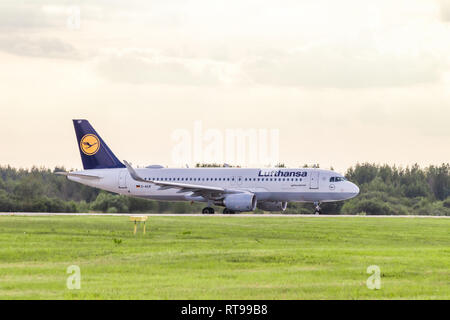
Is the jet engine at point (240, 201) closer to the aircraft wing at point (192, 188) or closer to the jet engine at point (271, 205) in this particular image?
the aircraft wing at point (192, 188)

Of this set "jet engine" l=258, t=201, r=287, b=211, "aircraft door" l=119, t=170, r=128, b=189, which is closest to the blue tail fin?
"aircraft door" l=119, t=170, r=128, b=189

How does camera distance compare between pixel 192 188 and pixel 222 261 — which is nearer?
pixel 222 261

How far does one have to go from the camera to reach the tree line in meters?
79.9

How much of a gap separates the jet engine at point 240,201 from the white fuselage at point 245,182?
2.06 meters

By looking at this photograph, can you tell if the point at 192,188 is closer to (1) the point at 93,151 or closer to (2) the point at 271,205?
(2) the point at 271,205

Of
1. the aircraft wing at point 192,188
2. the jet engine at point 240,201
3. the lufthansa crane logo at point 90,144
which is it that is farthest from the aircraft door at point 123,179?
the jet engine at point 240,201

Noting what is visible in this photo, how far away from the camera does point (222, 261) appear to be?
29.0 metres

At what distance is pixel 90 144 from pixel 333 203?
2417 cm

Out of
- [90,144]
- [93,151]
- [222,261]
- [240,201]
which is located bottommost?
[222,261]

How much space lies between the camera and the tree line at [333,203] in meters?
79.9

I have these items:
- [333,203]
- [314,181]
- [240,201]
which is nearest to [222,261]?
[240,201]

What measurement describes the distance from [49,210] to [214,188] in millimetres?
18994

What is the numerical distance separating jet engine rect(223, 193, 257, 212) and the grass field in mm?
18148
